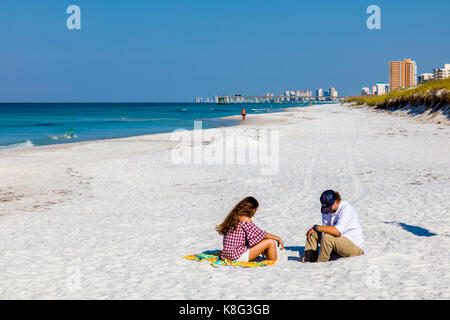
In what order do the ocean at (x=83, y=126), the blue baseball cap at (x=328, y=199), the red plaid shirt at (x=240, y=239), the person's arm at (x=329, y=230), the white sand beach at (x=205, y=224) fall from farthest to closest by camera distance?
the ocean at (x=83, y=126)
the red plaid shirt at (x=240, y=239)
the person's arm at (x=329, y=230)
the blue baseball cap at (x=328, y=199)
the white sand beach at (x=205, y=224)

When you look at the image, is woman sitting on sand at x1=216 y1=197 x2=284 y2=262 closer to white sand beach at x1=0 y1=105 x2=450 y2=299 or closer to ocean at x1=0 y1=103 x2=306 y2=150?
white sand beach at x1=0 y1=105 x2=450 y2=299

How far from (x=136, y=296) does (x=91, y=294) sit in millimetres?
526

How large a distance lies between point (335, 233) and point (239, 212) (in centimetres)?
126

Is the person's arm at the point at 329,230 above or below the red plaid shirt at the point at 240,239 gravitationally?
above

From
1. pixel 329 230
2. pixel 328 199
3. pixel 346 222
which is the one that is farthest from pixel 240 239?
pixel 346 222

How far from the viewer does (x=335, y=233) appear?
6199 mm

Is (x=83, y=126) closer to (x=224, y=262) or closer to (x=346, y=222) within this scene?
(x=224, y=262)

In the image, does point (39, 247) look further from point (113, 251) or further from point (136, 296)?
point (136, 296)

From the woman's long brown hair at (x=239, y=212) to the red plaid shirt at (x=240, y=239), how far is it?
7cm

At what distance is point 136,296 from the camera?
526cm

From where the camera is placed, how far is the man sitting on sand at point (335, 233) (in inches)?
242

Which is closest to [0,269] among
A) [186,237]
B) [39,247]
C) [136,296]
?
[39,247]

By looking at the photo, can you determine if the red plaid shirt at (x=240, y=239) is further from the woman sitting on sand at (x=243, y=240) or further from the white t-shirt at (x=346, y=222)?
the white t-shirt at (x=346, y=222)

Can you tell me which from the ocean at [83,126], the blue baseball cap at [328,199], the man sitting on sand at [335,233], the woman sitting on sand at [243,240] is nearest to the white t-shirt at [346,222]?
the man sitting on sand at [335,233]
